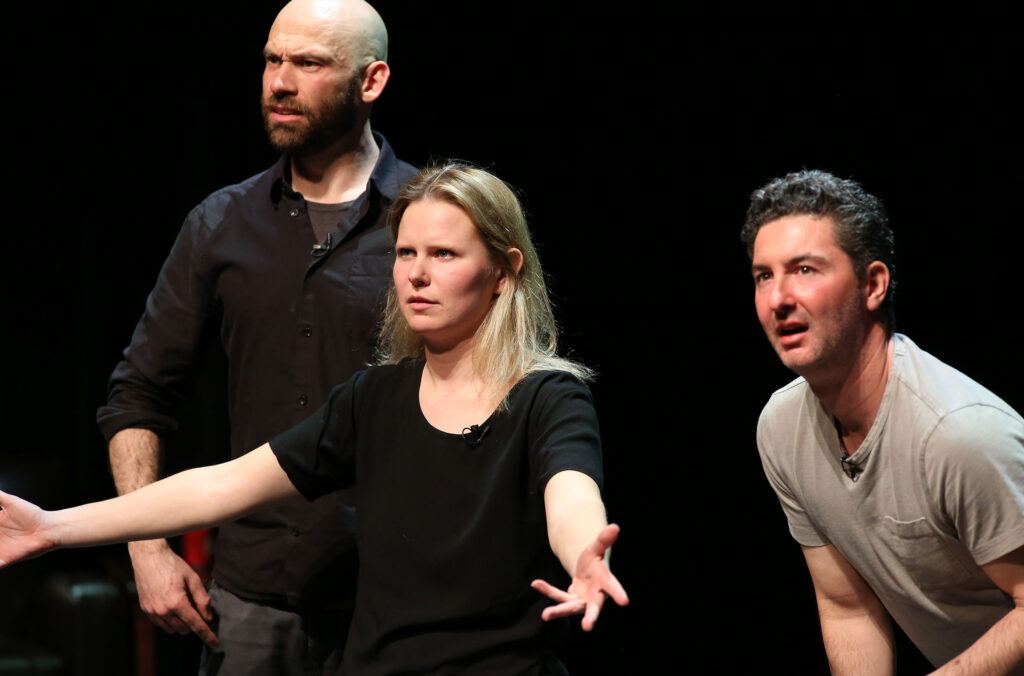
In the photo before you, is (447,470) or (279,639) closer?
(447,470)

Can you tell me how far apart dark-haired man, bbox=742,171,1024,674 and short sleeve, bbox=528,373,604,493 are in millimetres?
388

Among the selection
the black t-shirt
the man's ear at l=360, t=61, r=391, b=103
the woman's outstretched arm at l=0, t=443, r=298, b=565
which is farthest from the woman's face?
the man's ear at l=360, t=61, r=391, b=103

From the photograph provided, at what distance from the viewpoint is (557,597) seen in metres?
1.54

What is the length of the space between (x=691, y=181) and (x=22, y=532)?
1.91m

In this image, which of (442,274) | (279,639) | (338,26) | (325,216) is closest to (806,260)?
(442,274)

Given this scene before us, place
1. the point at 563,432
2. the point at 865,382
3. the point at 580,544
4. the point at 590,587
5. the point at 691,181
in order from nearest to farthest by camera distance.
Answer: the point at 590,587, the point at 580,544, the point at 563,432, the point at 865,382, the point at 691,181

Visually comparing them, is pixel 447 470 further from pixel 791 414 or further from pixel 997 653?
pixel 997 653

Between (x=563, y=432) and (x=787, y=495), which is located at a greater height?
(x=563, y=432)

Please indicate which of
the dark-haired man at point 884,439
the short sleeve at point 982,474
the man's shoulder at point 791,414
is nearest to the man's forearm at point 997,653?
the dark-haired man at point 884,439

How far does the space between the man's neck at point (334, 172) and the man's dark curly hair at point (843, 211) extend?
2.85ft

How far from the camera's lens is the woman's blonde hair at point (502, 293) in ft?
6.44

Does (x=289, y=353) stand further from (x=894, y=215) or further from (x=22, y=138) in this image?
(x=22, y=138)

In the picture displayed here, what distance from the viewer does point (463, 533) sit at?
182 centimetres

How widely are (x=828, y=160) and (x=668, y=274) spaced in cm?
52
